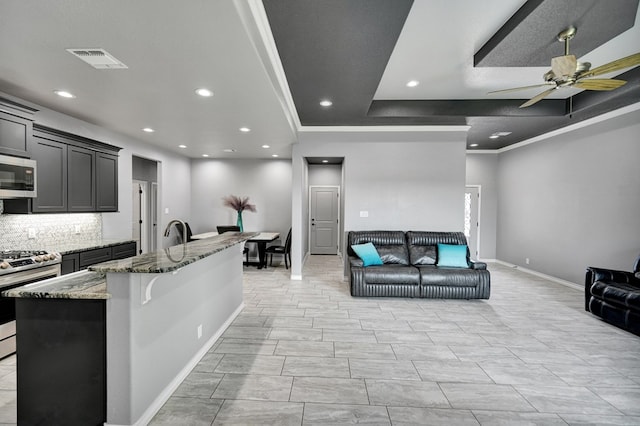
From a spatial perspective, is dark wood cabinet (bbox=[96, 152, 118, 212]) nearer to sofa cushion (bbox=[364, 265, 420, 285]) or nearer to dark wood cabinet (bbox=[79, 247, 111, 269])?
dark wood cabinet (bbox=[79, 247, 111, 269])

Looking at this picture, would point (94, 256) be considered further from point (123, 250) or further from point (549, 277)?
point (549, 277)

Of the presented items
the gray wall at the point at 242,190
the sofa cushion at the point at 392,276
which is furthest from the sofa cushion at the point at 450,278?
the gray wall at the point at 242,190

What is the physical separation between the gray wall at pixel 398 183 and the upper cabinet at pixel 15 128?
140 inches

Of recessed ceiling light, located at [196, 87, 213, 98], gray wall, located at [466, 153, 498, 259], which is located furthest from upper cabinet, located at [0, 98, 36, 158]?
gray wall, located at [466, 153, 498, 259]

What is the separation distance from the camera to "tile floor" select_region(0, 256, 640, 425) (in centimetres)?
194

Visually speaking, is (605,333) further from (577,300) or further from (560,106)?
(560,106)

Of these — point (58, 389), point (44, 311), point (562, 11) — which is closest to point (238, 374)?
point (58, 389)

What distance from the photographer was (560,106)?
4.45 meters

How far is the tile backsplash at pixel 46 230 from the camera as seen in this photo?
316 cm

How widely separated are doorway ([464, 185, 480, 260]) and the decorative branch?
18.0 ft

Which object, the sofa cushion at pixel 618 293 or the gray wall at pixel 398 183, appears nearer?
the sofa cushion at pixel 618 293

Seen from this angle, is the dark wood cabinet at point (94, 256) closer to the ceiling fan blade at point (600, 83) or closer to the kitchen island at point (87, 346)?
the kitchen island at point (87, 346)

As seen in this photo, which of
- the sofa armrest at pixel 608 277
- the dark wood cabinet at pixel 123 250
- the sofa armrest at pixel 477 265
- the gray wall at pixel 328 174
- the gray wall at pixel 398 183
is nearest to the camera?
the sofa armrest at pixel 608 277

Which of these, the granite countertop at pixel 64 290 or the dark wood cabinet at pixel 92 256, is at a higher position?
the granite countertop at pixel 64 290
